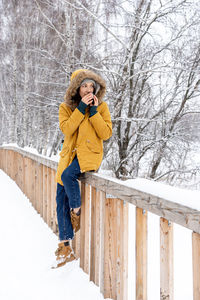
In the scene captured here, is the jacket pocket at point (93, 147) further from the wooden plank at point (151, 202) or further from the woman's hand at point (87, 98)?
the woman's hand at point (87, 98)

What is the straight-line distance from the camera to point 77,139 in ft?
7.70

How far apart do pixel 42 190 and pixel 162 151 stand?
4054mm

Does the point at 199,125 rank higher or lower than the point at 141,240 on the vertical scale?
higher

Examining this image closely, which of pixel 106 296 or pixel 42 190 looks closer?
pixel 106 296

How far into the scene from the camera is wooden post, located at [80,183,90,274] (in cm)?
249

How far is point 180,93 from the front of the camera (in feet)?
24.0

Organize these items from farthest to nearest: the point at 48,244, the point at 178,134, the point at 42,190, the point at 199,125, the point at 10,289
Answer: the point at 199,125
the point at 178,134
the point at 42,190
the point at 48,244
the point at 10,289

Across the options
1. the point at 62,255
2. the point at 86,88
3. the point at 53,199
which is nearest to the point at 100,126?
the point at 86,88

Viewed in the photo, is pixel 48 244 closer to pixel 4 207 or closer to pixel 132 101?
pixel 4 207

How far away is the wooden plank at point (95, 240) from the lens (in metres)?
2.28

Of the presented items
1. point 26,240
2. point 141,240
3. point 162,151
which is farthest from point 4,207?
point 162,151

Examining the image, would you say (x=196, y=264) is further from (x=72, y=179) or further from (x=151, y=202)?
(x=72, y=179)

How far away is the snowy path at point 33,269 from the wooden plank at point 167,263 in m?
0.84

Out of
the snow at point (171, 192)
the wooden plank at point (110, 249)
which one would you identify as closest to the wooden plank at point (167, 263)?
the snow at point (171, 192)
